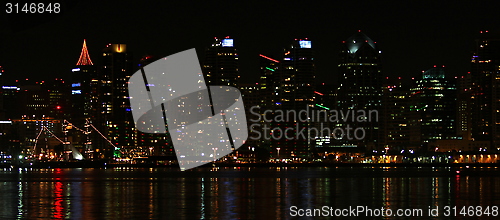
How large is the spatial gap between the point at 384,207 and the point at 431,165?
152 m

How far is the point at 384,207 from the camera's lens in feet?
138

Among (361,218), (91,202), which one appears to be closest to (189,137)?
(91,202)

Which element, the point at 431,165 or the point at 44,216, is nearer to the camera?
the point at 44,216

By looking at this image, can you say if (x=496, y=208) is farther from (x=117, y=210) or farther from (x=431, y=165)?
(x=431, y=165)

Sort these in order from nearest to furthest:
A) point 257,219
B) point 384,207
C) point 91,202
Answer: point 257,219, point 384,207, point 91,202

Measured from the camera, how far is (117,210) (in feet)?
133

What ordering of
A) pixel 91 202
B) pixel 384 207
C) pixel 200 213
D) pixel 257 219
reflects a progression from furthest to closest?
pixel 91 202 < pixel 384 207 < pixel 200 213 < pixel 257 219

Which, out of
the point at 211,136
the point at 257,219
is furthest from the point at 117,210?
the point at 211,136

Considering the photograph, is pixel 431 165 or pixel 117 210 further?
pixel 431 165

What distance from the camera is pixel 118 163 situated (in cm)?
18825

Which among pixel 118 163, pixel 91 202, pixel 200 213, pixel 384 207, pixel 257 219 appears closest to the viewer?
pixel 257 219

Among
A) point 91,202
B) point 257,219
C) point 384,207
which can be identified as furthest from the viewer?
point 91,202

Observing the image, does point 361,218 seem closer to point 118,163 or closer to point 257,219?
point 257,219

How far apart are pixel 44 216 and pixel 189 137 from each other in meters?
162
